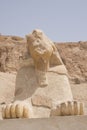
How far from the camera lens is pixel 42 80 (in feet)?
16.1

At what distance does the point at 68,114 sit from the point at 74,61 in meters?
39.3

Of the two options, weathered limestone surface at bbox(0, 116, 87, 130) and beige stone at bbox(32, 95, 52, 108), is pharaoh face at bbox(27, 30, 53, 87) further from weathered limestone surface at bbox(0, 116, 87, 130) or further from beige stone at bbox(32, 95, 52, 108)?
weathered limestone surface at bbox(0, 116, 87, 130)

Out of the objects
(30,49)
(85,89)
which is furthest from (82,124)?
(85,89)

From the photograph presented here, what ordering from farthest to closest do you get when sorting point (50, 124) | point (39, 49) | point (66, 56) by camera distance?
point (66, 56) → point (39, 49) → point (50, 124)

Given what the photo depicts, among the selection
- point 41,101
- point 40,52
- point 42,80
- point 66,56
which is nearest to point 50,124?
point 41,101

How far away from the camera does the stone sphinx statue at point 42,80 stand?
Answer: 4.73m

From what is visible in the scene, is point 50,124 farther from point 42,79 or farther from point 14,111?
point 42,79

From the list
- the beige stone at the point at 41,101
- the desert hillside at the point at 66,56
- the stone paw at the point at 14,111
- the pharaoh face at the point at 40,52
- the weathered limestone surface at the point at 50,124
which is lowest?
the desert hillside at the point at 66,56

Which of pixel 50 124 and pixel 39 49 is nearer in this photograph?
pixel 50 124

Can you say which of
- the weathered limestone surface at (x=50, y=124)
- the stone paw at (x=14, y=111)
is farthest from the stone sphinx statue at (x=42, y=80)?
the weathered limestone surface at (x=50, y=124)

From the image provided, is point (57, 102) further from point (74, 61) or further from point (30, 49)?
point (74, 61)

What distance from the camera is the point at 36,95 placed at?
4.82 m

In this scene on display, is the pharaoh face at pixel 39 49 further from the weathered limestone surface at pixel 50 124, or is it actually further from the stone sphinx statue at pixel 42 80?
the weathered limestone surface at pixel 50 124

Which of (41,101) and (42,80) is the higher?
(42,80)
